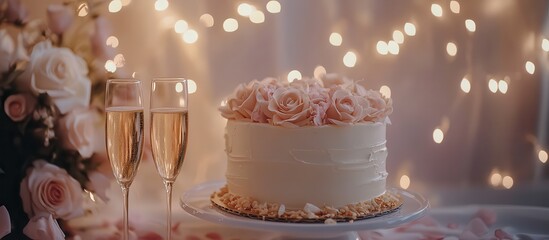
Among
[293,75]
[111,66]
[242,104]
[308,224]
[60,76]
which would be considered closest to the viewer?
[308,224]

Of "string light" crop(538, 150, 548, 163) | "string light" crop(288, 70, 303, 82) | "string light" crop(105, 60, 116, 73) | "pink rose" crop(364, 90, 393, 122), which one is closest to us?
"pink rose" crop(364, 90, 393, 122)

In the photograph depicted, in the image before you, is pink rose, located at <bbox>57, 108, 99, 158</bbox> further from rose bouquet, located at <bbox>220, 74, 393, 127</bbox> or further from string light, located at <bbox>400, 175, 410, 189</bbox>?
string light, located at <bbox>400, 175, 410, 189</bbox>

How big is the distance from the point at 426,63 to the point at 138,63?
845mm

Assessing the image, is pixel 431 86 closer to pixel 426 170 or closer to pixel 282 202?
pixel 426 170

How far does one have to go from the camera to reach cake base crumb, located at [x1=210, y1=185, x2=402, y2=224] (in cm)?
124

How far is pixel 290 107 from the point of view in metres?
1.25

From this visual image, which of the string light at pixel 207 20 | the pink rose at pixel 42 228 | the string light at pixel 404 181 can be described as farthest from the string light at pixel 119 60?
the string light at pixel 404 181

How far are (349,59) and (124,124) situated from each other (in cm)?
87

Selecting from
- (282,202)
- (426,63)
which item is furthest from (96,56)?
(426,63)

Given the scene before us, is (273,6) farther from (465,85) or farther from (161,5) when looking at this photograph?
(465,85)

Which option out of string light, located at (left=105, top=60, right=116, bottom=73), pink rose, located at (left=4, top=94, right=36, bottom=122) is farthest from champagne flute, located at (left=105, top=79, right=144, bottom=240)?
string light, located at (left=105, top=60, right=116, bottom=73)

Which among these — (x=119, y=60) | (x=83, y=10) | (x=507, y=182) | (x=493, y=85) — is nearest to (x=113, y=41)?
(x=119, y=60)

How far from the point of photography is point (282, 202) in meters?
1.29

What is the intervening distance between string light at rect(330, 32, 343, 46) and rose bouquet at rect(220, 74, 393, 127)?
0.53 meters
